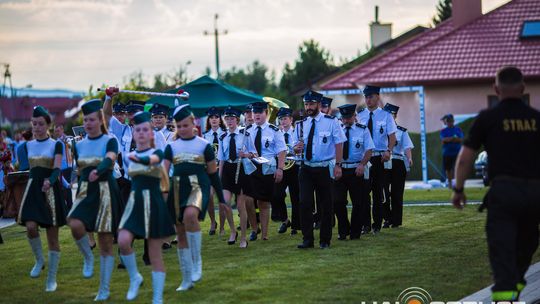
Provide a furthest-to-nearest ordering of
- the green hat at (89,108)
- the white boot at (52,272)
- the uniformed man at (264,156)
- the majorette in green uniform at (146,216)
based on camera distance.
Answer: the uniformed man at (264,156) → the white boot at (52,272) → the green hat at (89,108) → the majorette in green uniform at (146,216)

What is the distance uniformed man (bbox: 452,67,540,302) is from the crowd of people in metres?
3.57

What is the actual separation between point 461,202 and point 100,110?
4.60 m

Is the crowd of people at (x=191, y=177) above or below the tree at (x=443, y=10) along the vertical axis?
below

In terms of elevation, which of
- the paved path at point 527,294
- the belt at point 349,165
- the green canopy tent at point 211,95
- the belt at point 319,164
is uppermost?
the green canopy tent at point 211,95

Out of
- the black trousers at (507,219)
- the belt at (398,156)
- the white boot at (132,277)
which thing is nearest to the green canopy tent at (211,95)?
the belt at (398,156)

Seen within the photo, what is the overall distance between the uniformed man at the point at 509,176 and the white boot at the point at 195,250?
12.7ft

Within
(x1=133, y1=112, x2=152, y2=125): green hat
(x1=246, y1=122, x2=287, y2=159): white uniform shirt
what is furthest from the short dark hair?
(x1=246, y1=122, x2=287, y2=159): white uniform shirt

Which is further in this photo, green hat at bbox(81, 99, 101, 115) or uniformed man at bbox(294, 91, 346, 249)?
uniformed man at bbox(294, 91, 346, 249)

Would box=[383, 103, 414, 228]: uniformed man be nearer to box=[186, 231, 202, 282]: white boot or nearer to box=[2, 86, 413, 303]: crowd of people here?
box=[2, 86, 413, 303]: crowd of people

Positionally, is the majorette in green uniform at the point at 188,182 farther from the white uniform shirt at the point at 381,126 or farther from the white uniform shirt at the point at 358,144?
the white uniform shirt at the point at 381,126

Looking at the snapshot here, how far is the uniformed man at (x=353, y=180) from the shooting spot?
17188mm

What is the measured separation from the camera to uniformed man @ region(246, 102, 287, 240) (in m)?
17.1

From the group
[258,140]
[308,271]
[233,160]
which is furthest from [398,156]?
[308,271]

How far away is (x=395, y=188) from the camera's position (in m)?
18.8
